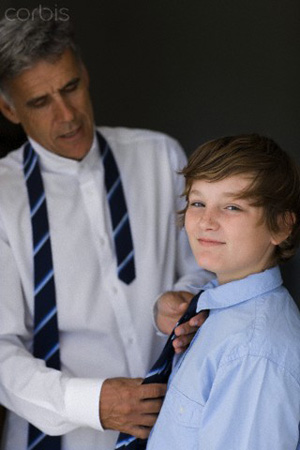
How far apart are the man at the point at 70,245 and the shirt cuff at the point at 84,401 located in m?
0.07

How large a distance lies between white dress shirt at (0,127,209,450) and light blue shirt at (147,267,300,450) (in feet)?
1.60

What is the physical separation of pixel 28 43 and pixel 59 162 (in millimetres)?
340

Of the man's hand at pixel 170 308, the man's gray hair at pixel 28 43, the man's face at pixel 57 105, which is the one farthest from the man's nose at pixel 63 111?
the man's hand at pixel 170 308

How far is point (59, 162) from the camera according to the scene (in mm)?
2275

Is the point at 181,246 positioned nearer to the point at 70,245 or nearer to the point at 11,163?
the point at 70,245

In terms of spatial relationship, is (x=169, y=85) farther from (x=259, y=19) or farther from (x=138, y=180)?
(x=138, y=180)

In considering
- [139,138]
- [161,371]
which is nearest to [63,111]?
[139,138]

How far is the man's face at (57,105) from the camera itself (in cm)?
217

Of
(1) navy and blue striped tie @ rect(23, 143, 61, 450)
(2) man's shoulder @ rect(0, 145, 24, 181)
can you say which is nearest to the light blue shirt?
(1) navy and blue striped tie @ rect(23, 143, 61, 450)

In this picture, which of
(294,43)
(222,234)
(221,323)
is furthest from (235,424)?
(294,43)

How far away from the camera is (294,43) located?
294cm

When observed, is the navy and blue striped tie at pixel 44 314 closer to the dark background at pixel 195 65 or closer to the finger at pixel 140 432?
the finger at pixel 140 432

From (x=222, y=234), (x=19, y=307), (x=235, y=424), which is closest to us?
(x=235, y=424)

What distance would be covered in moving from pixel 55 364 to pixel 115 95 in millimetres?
1507
